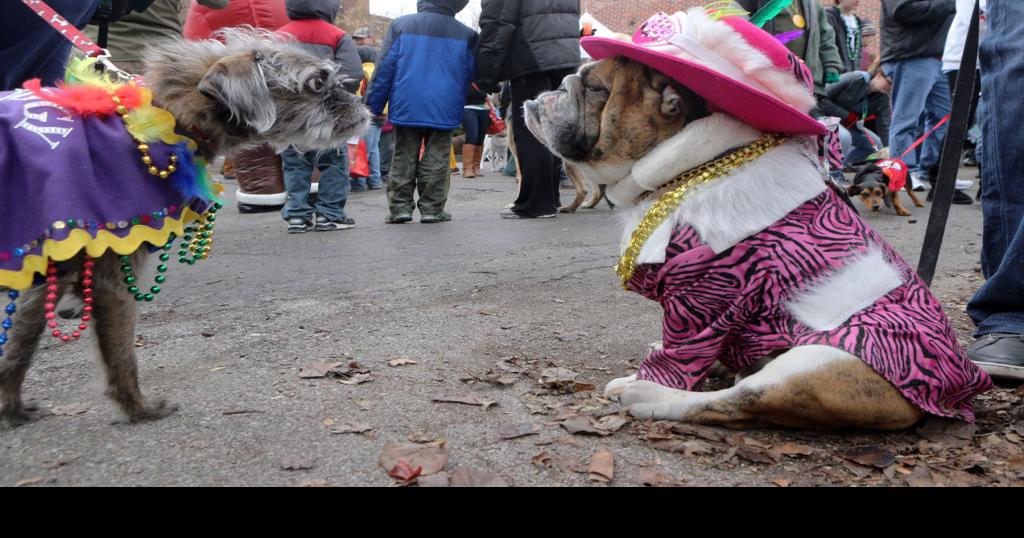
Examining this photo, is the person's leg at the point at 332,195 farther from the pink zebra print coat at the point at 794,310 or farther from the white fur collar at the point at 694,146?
the pink zebra print coat at the point at 794,310

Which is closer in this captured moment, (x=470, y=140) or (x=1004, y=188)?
(x=1004, y=188)

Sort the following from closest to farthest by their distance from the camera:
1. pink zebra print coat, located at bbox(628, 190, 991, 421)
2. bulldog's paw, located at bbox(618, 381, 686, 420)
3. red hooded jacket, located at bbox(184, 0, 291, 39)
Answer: pink zebra print coat, located at bbox(628, 190, 991, 421)
bulldog's paw, located at bbox(618, 381, 686, 420)
red hooded jacket, located at bbox(184, 0, 291, 39)

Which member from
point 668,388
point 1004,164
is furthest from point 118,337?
point 1004,164

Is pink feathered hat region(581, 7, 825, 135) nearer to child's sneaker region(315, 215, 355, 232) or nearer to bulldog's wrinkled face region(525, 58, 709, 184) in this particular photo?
bulldog's wrinkled face region(525, 58, 709, 184)

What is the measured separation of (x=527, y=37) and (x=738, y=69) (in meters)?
5.72

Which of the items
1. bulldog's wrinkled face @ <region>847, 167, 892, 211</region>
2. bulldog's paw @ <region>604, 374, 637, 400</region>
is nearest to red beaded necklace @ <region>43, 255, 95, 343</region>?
bulldog's paw @ <region>604, 374, 637, 400</region>

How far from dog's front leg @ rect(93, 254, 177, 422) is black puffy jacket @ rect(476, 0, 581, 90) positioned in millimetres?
6024

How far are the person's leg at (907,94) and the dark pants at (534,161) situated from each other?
473 cm

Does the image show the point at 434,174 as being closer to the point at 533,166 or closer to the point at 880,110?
the point at 533,166

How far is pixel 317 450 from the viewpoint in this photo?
227cm

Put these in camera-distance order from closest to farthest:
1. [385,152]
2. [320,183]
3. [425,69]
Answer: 1. [320,183]
2. [425,69]
3. [385,152]

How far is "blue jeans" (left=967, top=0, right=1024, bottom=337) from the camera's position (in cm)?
298

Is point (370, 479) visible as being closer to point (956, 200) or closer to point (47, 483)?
point (47, 483)

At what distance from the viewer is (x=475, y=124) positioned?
49.2 feet
